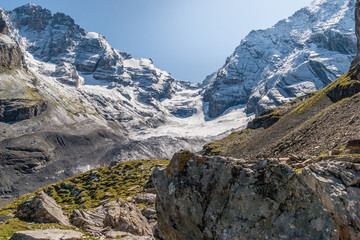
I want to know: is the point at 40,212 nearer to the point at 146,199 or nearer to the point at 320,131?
the point at 146,199

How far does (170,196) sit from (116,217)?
1732 cm

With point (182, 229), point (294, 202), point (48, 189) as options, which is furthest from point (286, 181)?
point (48, 189)

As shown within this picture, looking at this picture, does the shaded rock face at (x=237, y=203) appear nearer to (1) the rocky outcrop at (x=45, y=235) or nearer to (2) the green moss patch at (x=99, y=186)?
(1) the rocky outcrop at (x=45, y=235)

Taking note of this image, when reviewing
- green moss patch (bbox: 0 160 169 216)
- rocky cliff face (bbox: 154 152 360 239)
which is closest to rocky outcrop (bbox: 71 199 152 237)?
rocky cliff face (bbox: 154 152 360 239)

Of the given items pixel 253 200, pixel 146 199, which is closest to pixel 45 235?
pixel 253 200

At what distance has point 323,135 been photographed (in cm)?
5669

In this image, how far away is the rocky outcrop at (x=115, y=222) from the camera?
30.0m

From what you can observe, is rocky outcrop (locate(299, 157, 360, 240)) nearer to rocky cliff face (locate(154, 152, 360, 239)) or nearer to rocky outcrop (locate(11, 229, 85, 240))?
rocky cliff face (locate(154, 152, 360, 239))

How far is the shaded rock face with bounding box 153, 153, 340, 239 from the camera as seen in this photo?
41.1 feet

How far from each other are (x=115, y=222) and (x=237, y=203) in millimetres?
21141

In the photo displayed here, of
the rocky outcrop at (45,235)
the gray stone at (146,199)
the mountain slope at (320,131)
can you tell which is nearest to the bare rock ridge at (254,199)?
the rocky outcrop at (45,235)

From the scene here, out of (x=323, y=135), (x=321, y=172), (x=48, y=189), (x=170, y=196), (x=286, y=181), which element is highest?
(x=48, y=189)

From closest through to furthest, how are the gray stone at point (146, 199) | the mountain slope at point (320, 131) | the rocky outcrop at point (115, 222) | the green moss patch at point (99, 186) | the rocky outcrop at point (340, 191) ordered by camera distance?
the rocky outcrop at point (340, 191) < the rocky outcrop at point (115, 222) < the mountain slope at point (320, 131) < the gray stone at point (146, 199) < the green moss patch at point (99, 186)

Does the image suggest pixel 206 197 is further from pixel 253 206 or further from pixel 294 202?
pixel 294 202
